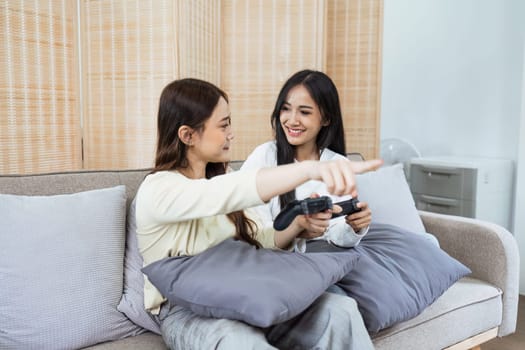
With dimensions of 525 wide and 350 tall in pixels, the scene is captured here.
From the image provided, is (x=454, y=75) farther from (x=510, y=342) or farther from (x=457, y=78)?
(x=510, y=342)

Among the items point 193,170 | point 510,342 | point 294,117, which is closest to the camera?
point 193,170

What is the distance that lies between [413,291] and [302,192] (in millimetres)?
508

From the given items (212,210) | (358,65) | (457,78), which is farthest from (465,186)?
(212,210)

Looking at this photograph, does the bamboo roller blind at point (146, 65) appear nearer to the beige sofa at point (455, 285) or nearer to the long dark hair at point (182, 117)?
the beige sofa at point (455, 285)

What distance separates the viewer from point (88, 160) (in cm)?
241

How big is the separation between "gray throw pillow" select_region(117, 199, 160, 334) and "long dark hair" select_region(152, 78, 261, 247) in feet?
0.83

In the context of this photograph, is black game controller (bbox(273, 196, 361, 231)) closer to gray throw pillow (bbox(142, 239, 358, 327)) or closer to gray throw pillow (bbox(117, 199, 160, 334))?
gray throw pillow (bbox(142, 239, 358, 327))

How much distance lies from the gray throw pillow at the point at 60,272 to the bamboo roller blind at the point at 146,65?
77cm

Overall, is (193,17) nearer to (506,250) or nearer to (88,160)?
(88,160)

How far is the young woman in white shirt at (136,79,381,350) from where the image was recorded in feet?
3.71

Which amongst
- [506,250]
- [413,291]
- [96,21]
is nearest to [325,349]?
[413,291]

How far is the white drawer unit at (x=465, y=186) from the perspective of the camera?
3469 mm

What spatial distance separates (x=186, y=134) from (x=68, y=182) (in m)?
0.44

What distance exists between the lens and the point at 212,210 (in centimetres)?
118
